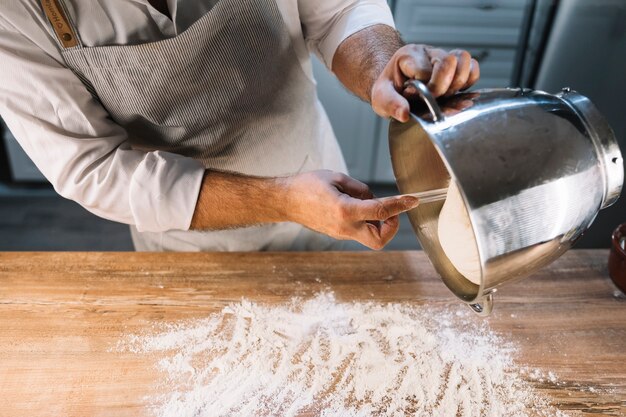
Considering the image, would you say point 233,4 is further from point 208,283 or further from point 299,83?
point 208,283

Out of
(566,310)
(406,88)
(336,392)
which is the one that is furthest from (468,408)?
(406,88)

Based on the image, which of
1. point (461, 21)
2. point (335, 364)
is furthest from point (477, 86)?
point (335, 364)

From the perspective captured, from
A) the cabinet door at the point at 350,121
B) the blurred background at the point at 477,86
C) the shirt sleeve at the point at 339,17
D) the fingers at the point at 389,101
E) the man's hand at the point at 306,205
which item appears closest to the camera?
the fingers at the point at 389,101

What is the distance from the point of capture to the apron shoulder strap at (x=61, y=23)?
37.9 inches

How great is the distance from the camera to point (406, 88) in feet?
2.86

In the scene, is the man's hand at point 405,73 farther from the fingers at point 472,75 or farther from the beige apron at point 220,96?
the beige apron at point 220,96

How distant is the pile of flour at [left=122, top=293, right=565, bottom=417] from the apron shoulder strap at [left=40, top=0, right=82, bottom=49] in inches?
22.2

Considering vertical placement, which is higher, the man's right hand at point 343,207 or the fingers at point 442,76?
the fingers at point 442,76

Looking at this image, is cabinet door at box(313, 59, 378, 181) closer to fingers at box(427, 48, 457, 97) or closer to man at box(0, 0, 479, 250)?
man at box(0, 0, 479, 250)

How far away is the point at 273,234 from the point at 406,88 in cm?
65

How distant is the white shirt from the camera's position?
96 cm

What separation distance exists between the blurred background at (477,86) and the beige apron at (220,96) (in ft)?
2.47

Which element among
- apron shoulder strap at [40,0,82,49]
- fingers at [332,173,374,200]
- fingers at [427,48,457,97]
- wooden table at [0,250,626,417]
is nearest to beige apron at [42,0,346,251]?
apron shoulder strap at [40,0,82,49]

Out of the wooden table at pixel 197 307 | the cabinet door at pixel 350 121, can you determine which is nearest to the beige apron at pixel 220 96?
the wooden table at pixel 197 307
